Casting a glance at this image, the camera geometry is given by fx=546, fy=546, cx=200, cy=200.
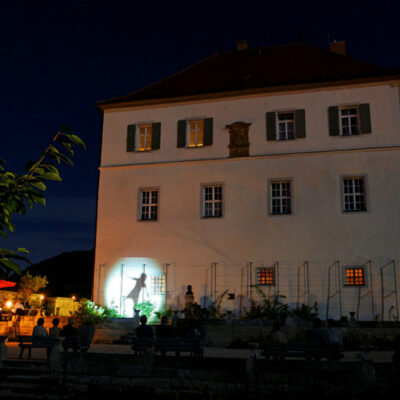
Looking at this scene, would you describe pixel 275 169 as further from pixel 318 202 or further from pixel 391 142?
pixel 391 142

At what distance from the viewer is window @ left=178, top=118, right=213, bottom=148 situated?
23.9m

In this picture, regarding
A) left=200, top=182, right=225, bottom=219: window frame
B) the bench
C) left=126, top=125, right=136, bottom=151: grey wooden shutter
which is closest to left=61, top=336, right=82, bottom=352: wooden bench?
the bench

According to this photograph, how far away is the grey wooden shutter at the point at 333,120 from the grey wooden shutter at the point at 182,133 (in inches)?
248

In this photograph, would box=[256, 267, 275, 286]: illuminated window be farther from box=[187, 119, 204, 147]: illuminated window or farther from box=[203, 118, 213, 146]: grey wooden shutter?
box=[187, 119, 204, 147]: illuminated window

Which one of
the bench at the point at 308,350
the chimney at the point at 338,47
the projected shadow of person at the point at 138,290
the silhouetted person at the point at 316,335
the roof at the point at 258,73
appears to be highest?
the chimney at the point at 338,47

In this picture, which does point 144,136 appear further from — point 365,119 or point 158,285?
point 365,119

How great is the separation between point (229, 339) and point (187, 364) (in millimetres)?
8413

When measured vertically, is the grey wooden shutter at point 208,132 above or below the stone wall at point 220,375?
above

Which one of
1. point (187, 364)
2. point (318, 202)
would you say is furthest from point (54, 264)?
point (187, 364)

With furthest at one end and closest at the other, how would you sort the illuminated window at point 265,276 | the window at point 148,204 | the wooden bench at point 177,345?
the window at point 148,204
the illuminated window at point 265,276
the wooden bench at point 177,345

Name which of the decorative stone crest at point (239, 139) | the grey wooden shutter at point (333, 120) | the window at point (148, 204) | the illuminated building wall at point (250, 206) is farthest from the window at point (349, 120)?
the window at point (148, 204)

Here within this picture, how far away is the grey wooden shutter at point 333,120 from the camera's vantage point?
2232cm

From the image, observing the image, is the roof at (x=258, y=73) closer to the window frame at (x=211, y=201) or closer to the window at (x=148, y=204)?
the window frame at (x=211, y=201)

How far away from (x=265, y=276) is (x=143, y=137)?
8.53 metres
